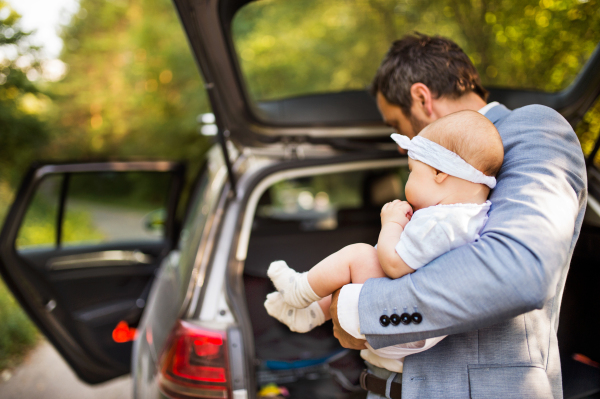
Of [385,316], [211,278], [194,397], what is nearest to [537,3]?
[385,316]

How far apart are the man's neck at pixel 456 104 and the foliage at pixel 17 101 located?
8.38 meters

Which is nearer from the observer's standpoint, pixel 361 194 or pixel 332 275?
pixel 332 275

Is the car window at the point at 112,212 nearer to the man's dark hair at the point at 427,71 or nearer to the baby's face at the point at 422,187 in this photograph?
the man's dark hair at the point at 427,71

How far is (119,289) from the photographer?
325cm

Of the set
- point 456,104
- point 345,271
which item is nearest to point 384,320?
point 345,271

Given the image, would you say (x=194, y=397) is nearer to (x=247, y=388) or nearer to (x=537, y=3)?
(x=247, y=388)

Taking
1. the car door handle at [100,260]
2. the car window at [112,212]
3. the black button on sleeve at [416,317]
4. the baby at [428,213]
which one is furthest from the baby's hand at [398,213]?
the car window at [112,212]

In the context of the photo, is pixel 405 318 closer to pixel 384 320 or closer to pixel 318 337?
pixel 384 320

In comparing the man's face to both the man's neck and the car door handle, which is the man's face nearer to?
the man's neck

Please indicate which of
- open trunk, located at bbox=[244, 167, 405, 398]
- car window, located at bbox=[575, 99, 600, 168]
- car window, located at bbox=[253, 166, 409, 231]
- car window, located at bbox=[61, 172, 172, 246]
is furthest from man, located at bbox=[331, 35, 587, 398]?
car window, located at bbox=[61, 172, 172, 246]

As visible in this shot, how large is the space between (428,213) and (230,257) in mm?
1071

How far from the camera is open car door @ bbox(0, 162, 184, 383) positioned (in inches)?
104

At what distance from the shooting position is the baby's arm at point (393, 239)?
95 cm

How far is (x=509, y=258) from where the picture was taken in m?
0.80
